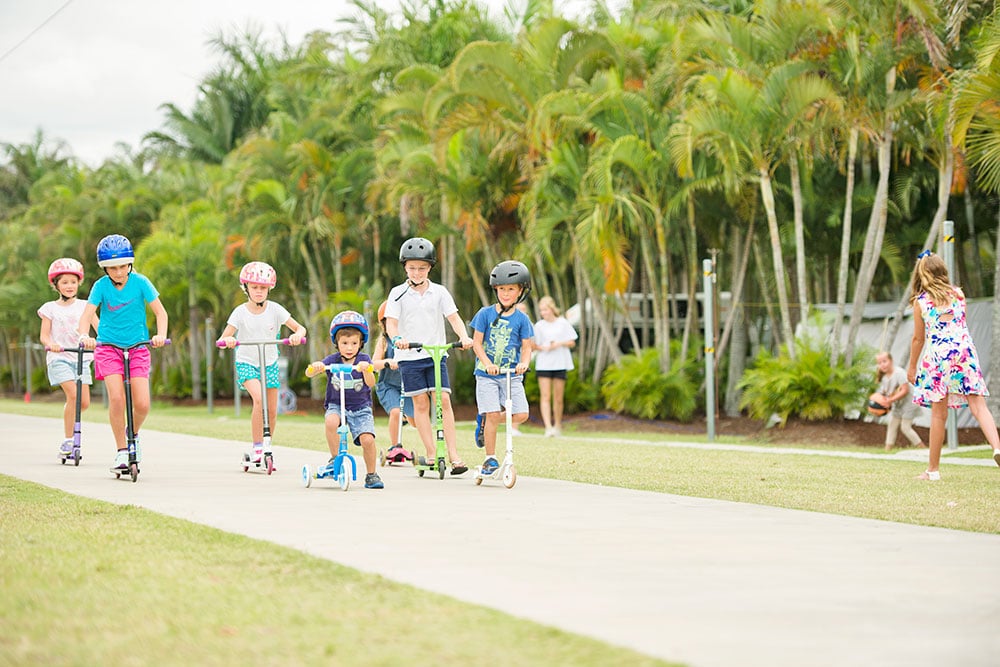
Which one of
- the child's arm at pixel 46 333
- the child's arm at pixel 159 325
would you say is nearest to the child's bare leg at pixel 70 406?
the child's arm at pixel 46 333

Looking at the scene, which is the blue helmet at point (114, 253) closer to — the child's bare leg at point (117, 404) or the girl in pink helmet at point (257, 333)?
the child's bare leg at point (117, 404)

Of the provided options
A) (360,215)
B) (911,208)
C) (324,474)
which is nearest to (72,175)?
(360,215)

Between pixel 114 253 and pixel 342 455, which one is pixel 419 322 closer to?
pixel 342 455

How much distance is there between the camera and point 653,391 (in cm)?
2423

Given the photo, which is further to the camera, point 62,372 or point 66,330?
point 66,330

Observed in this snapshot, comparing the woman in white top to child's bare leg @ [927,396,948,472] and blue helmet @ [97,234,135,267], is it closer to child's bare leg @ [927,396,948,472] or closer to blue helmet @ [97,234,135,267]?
child's bare leg @ [927,396,948,472]

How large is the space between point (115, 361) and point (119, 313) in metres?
0.40

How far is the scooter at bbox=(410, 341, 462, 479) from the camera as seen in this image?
10930 mm

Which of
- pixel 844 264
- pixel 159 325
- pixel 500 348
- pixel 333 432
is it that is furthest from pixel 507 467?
pixel 844 264

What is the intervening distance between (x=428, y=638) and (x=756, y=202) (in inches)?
778

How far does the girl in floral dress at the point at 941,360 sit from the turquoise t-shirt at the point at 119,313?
6.46 m

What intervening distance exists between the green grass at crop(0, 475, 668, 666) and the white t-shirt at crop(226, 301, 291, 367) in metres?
5.11

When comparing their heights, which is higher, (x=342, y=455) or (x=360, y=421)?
(x=360, y=421)

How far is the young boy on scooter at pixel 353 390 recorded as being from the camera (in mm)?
10648
